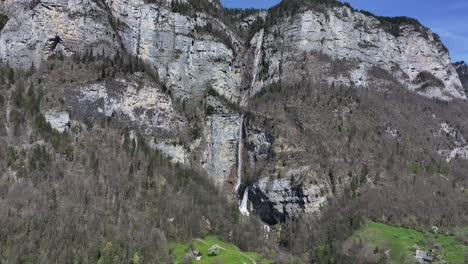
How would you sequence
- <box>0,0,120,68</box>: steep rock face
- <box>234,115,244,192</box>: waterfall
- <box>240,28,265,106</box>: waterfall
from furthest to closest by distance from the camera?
<box>240,28,265,106</box>: waterfall → <box>234,115,244,192</box>: waterfall → <box>0,0,120,68</box>: steep rock face

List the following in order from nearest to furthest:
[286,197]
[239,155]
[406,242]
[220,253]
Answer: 1. [220,253]
2. [406,242]
3. [286,197]
4. [239,155]

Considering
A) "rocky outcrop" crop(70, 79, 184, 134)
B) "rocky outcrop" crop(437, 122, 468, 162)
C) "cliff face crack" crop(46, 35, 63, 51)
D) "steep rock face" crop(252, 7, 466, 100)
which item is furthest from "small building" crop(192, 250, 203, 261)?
"rocky outcrop" crop(437, 122, 468, 162)

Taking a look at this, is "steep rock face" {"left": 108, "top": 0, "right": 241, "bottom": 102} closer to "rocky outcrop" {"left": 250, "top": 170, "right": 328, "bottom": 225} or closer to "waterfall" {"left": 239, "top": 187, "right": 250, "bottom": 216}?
"waterfall" {"left": 239, "top": 187, "right": 250, "bottom": 216}

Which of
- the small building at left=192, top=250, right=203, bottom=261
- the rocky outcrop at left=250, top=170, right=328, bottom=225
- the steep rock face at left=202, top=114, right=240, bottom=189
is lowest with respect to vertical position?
the small building at left=192, top=250, right=203, bottom=261

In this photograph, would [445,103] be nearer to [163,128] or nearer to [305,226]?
[305,226]

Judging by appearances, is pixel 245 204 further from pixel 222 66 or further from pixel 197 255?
pixel 222 66

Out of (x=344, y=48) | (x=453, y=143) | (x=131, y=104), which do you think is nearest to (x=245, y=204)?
(x=131, y=104)

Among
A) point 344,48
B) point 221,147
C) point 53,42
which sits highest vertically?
point 344,48
